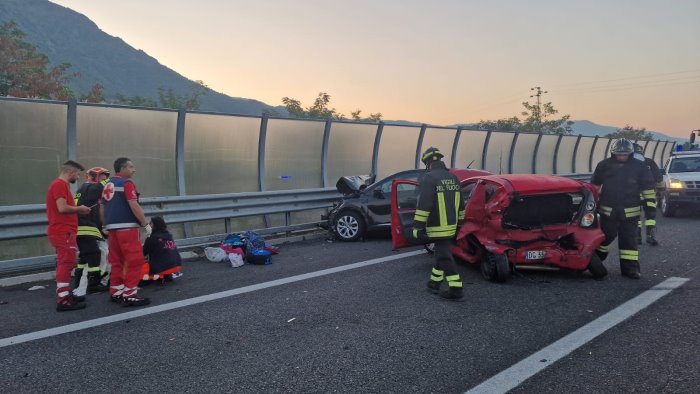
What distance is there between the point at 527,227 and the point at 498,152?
494 inches

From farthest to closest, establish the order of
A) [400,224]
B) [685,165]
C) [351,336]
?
[685,165], [400,224], [351,336]

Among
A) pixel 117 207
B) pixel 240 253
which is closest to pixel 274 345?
pixel 117 207

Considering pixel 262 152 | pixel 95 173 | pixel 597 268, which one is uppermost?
pixel 262 152

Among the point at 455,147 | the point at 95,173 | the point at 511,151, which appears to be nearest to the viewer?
the point at 95,173

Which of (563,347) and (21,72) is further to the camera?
(21,72)

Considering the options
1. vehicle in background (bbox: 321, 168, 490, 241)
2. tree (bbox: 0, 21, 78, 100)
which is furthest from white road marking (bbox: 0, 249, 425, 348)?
tree (bbox: 0, 21, 78, 100)

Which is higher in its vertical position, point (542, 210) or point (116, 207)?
point (542, 210)

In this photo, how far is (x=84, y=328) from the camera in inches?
179

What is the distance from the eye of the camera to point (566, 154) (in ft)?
69.6

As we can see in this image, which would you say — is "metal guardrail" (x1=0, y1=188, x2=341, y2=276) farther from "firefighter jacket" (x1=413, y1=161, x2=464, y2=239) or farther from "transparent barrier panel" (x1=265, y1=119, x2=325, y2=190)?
"firefighter jacket" (x1=413, y1=161, x2=464, y2=239)

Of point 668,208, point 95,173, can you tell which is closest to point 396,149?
point 668,208

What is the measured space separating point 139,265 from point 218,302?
1024 millimetres

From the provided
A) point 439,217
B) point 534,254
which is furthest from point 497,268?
point 439,217

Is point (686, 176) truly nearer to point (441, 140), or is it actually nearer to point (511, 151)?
point (441, 140)
